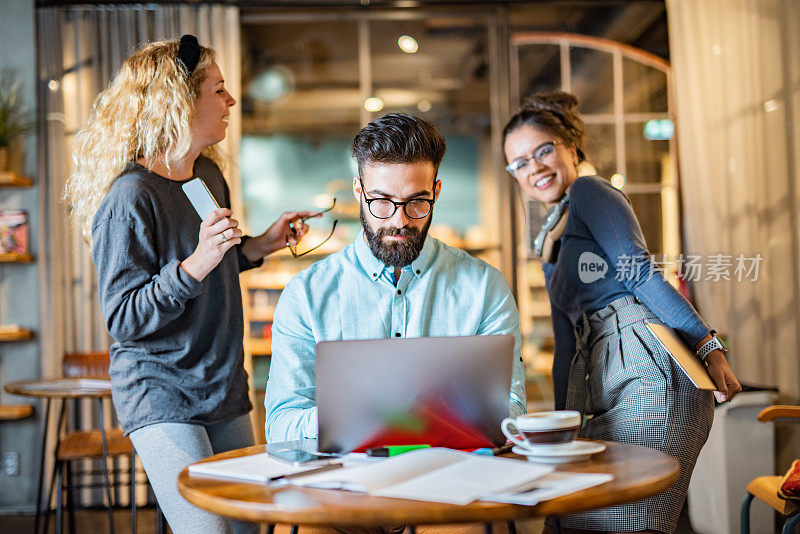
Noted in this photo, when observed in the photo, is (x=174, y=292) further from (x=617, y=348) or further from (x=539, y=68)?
(x=539, y=68)

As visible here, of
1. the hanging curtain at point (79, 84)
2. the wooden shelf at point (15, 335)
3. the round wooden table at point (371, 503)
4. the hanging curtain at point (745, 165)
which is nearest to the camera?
the round wooden table at point (371, 503)

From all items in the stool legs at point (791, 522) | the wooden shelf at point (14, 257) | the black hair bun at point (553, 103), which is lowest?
the stool legs at point (791, 522)

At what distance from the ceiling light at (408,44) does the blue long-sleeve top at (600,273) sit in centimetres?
530

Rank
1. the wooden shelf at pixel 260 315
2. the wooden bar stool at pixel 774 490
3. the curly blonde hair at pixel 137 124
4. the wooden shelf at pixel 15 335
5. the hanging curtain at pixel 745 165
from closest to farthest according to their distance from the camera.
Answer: the curly blonde hair at pixel 137 124 < the wooden bar stool at pixel 774 490 < the hanging curtain at pixel 745 165 < the wooden shelf at pixel 15 335 < the wooden shelf at pixel 260 315

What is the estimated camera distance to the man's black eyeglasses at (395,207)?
1579mm

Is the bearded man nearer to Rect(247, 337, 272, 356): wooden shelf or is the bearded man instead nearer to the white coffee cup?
the white coffee cup

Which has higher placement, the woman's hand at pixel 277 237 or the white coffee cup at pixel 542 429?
the woman's hand at pixel 277 237

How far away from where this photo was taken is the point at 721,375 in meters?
1.76

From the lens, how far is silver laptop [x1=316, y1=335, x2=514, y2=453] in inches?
46.5

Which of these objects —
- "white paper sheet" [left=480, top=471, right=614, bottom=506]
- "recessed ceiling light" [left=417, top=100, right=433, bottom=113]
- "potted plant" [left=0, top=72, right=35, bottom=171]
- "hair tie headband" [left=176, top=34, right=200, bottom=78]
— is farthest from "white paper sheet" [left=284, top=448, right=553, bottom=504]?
"recessed ceiling light" [left=417, top=100, right=433, bottom=113]

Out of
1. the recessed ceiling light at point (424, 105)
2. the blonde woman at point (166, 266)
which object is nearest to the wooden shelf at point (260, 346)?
the recessed ceiling light at point (424, 105)

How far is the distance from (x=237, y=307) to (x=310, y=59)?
5.64 m

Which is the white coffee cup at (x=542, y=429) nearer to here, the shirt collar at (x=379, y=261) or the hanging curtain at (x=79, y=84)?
the shirt collar at (x=379, y=261)

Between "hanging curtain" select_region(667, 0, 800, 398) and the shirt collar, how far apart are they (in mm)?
2740
